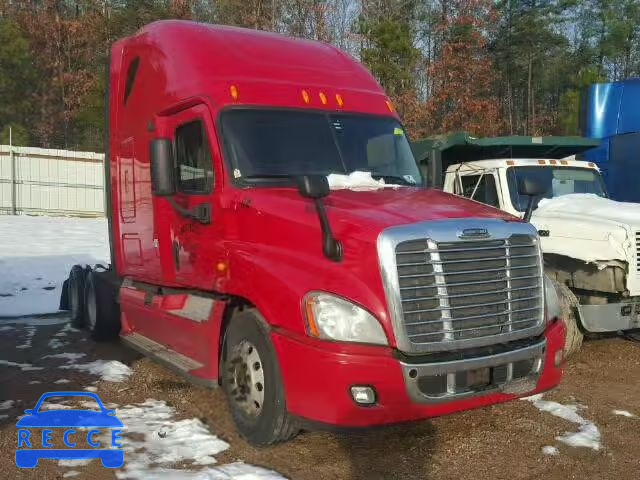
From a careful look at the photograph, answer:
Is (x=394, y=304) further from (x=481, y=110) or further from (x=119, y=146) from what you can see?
(x=481, y=110)

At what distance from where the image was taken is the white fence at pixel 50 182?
2447cm

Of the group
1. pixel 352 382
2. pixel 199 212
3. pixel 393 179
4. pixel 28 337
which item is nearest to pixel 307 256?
pixel 352 382

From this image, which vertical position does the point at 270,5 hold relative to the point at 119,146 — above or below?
above

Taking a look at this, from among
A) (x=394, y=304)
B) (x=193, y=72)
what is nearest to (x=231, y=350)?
(x=394, y=304)

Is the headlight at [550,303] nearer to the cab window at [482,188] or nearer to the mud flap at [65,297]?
the cab window at [482,188]

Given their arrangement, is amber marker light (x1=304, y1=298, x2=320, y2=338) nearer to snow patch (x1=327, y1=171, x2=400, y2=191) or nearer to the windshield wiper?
snow patch (x1=327, y1=171, x2=400, y2=191)

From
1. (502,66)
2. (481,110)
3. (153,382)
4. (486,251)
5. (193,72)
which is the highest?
(502,66)

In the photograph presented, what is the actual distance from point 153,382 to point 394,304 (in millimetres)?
3248

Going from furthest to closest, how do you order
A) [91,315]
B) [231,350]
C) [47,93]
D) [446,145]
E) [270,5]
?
1. [47,93]
2. [270,5]
3. [446,145]
4. [91,315]
5. [231,350]

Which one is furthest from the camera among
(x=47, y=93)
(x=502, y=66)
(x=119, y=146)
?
(x=502, y=66)

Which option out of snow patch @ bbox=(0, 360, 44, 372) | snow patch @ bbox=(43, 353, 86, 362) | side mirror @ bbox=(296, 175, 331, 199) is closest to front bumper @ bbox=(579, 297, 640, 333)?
side mirror @ bbox=(296, 175, 331, 199)

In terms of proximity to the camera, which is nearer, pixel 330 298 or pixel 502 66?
pixel 330 298

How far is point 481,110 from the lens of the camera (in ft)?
91.1

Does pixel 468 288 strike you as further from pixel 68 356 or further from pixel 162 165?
pixel 68 356
